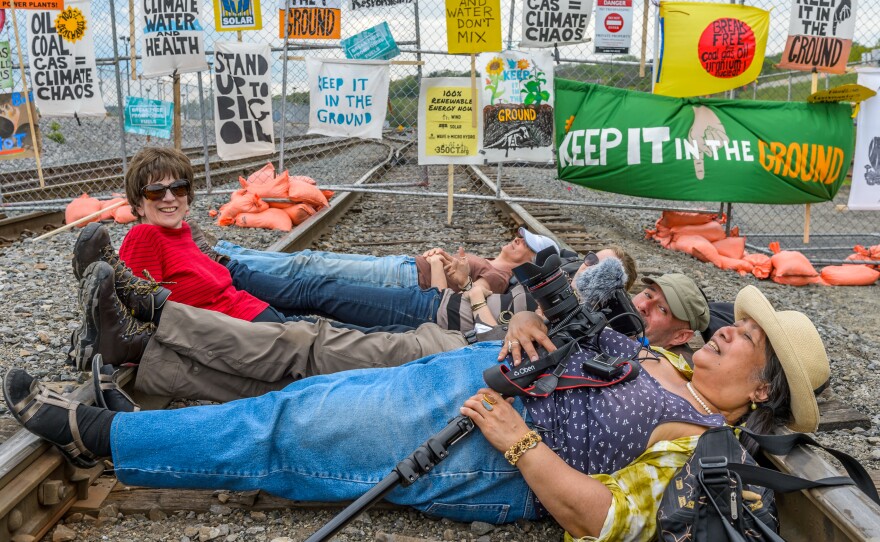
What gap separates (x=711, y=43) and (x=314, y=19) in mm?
4348

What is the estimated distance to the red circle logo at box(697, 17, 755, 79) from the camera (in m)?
6.80

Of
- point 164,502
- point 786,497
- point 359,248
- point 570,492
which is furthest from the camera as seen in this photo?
point 359,248

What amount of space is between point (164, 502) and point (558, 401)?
4.49 ft

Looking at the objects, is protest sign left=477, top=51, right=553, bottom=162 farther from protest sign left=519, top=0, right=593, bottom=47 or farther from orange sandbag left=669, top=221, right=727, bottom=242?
orange sandbag left=669, top=221, right=727, bottom=242

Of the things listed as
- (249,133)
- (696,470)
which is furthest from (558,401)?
(249,133)

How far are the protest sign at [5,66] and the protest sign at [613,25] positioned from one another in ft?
22.3

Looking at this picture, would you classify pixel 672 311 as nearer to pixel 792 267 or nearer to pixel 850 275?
pixel 792 267

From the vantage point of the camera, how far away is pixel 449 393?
230cm

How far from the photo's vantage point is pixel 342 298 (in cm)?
380

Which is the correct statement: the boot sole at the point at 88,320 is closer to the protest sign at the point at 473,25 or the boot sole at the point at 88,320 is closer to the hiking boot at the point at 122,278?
the hiking boot at the point at 122,278

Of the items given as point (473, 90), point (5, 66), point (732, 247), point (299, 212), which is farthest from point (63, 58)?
point (732, 247)

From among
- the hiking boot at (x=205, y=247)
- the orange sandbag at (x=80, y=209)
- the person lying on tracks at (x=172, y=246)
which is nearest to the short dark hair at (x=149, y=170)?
the person lying on tracks at (x=172, y=246)

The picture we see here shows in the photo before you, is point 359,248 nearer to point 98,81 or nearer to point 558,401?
point 98,81

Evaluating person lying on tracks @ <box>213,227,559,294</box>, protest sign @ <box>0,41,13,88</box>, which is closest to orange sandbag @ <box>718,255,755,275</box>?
person lying on tracks @ <box>213,227,559,294</box>
